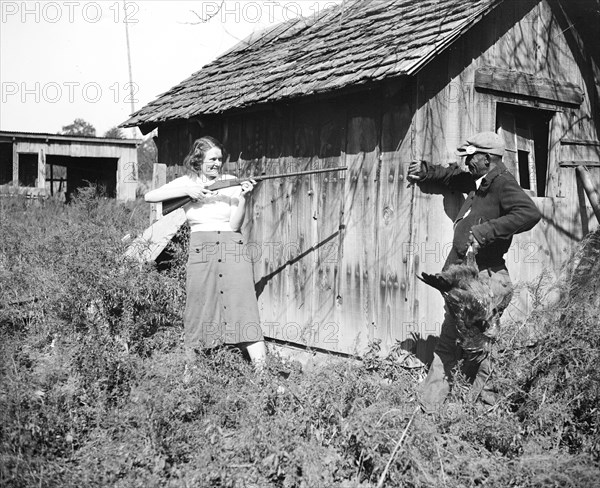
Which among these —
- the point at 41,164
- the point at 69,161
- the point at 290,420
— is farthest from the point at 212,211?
the point at 69,161

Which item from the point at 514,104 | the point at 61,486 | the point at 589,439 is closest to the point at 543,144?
the point at 514,104

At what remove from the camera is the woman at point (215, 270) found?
545 centimetres

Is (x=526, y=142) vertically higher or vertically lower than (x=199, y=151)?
higher

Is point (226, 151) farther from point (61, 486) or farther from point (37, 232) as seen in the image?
point (61, 486)

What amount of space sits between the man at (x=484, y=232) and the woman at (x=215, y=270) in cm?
152

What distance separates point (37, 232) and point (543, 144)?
26.9ft

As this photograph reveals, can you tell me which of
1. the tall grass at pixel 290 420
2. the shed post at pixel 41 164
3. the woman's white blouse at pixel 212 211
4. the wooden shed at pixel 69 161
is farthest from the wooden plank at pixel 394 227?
the shed post at pixel 41 164

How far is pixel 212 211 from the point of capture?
5590 millimetres

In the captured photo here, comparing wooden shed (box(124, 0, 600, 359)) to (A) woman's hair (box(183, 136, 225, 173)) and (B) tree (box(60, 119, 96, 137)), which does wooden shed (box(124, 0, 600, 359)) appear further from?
(B) tree (box(60, 119, 96, 137))

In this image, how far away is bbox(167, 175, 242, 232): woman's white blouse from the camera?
18.4 feet

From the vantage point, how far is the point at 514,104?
21.0 ft

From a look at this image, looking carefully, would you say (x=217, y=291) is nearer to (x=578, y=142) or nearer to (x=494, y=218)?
(x=494, y=218)

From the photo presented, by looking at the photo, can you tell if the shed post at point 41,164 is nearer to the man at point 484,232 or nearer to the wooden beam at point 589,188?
the wooden beam at point 589,188

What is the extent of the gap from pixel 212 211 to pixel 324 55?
2.67m
